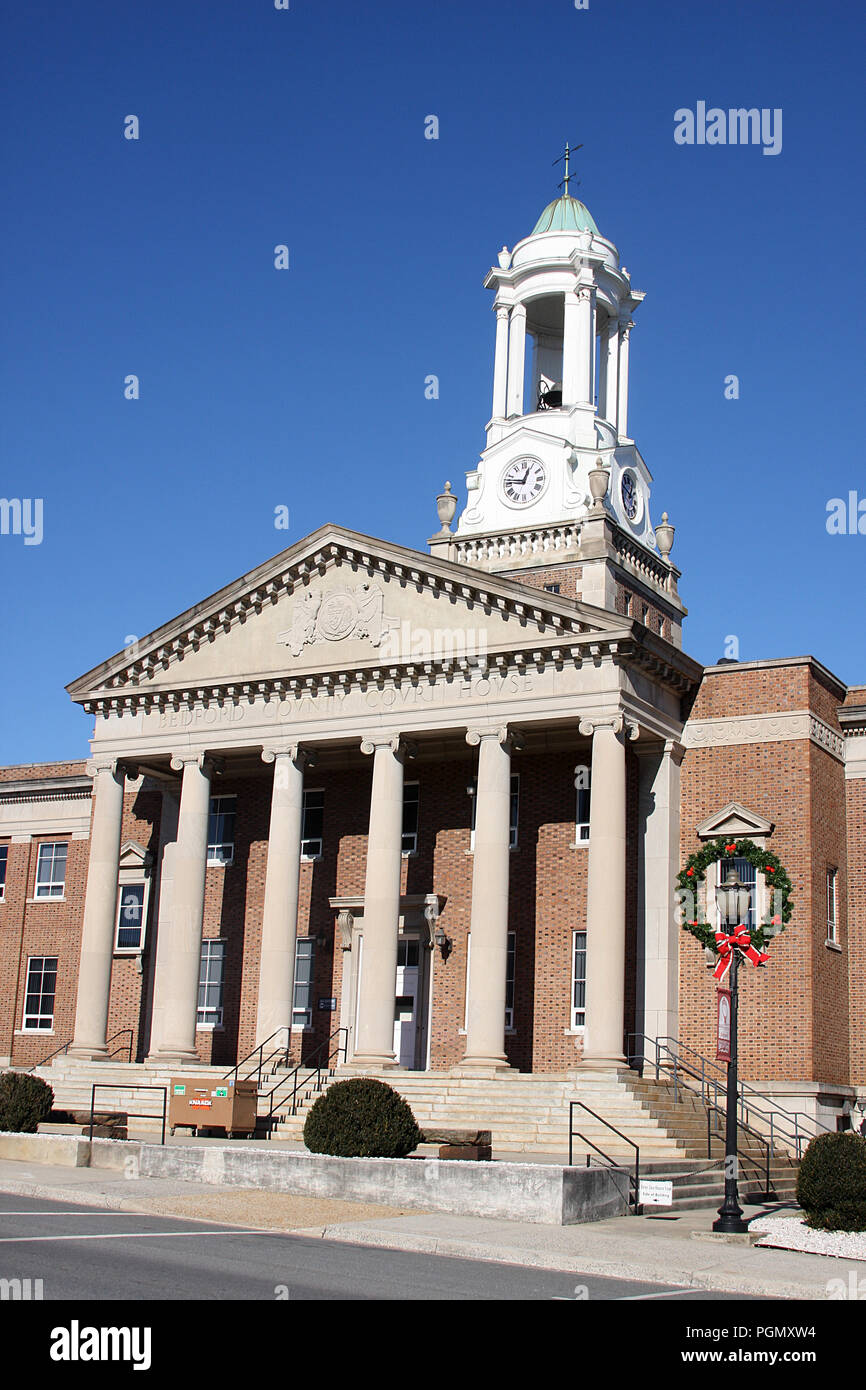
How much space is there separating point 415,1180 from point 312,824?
18624 mm

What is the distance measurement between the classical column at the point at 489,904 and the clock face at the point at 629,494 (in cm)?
1376

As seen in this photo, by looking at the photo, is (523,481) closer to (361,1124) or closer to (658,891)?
(658,891)

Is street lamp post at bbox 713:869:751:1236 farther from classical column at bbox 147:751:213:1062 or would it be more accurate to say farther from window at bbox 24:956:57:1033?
window at bbox 24:956:57:1033

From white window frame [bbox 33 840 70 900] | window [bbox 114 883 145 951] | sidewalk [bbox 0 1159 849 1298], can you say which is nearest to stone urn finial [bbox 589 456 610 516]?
window [bbox 114 883 145 951]

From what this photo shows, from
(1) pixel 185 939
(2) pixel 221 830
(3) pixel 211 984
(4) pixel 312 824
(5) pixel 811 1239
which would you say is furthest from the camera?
(2) pixel 221 830

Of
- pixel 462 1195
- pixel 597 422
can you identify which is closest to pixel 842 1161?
pixel 462 1195

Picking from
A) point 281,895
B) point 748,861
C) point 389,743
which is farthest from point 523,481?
point 281,895

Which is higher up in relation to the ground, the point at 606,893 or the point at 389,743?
the point at 389,743

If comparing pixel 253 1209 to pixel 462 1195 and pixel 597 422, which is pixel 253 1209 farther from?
pixel 597 422

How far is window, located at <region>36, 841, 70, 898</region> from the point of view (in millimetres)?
43188

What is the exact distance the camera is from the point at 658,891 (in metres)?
32.6

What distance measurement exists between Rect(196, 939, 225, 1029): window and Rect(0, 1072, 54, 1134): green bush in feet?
38.1

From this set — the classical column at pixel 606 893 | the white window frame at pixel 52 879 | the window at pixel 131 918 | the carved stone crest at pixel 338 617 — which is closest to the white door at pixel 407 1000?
the classical column at pixel 606 893
